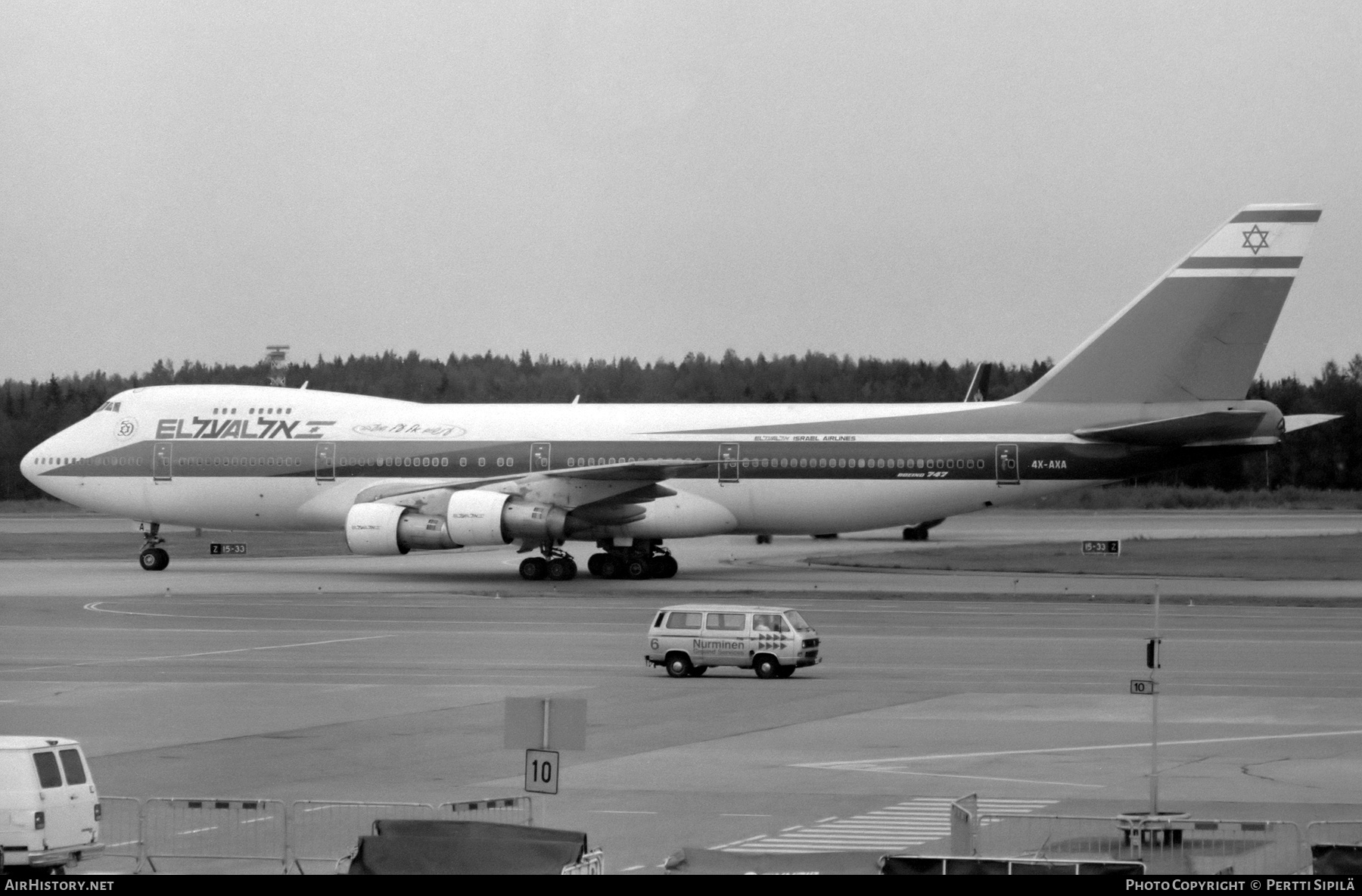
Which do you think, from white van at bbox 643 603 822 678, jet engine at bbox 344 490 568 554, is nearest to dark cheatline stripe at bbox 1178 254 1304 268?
jet engine at bbox 344 490 568 554

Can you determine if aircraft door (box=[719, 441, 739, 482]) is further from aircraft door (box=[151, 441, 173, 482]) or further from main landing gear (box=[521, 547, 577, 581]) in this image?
aircraft door (box=[151, 441, 173, 482])

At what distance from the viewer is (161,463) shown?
53.7m

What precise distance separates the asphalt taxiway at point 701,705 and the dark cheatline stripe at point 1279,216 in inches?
489

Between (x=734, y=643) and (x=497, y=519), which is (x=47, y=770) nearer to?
(x=734, y=643)

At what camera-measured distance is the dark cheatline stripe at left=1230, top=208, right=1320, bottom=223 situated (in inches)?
1898

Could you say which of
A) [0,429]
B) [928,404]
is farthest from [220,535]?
[928,404]

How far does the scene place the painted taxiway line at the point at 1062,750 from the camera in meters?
19.4

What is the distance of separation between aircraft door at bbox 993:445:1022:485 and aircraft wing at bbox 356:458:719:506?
8.12 meters

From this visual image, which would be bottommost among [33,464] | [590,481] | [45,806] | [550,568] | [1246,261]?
[45,806]

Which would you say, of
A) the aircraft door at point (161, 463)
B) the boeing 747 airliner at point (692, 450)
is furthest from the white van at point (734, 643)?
the aircraft door at point (161, 463)

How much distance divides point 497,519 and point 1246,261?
72.9ft

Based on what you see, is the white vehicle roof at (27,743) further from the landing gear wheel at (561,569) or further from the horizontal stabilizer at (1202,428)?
the horizontal stabilizer at (1202,428)

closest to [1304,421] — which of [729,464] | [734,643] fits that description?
[729,464]
